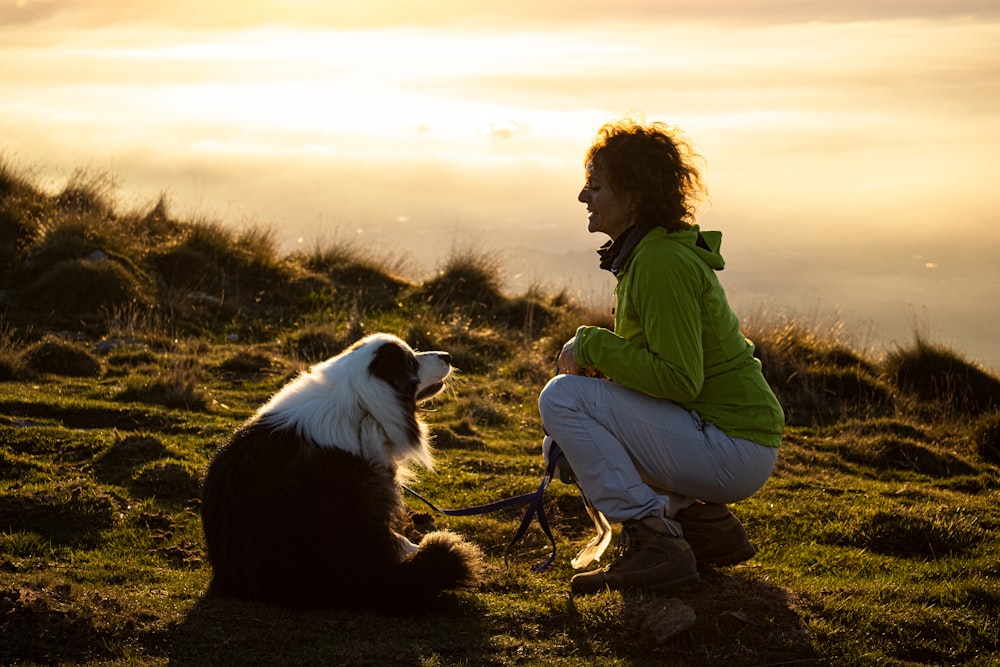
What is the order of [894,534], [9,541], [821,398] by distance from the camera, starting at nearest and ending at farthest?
[9,541] → [894,534] → [821,398]

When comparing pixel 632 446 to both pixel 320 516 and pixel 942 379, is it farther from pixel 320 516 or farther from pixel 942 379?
pixel 942 379

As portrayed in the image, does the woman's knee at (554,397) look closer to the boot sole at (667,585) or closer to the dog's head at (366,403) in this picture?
the boot sole at (667,585)

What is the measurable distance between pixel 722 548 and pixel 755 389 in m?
0.93

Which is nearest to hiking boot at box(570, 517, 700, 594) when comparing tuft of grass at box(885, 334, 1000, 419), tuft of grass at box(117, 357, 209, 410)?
tuft of grass at box(117, 357, 209, 410)

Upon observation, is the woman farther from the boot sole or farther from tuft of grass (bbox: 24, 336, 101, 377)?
tuft of grass (bbox: 24, 336, 101, 377)

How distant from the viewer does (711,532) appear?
5.22m

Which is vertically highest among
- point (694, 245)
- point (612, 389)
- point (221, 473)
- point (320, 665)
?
point (694, 245)

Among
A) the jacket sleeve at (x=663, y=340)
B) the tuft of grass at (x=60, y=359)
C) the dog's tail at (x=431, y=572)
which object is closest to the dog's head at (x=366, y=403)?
the dog's tail at (x=431, y=572)

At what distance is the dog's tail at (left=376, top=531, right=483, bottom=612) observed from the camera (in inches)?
185

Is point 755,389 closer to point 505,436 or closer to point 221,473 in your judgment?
point 221,473

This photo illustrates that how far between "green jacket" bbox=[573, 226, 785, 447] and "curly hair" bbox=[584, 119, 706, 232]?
0.12 m

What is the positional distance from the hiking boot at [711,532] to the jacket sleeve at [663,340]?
0.80 meters

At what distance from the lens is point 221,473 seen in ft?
16.4

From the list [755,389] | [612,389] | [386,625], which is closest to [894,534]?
[755,389]
